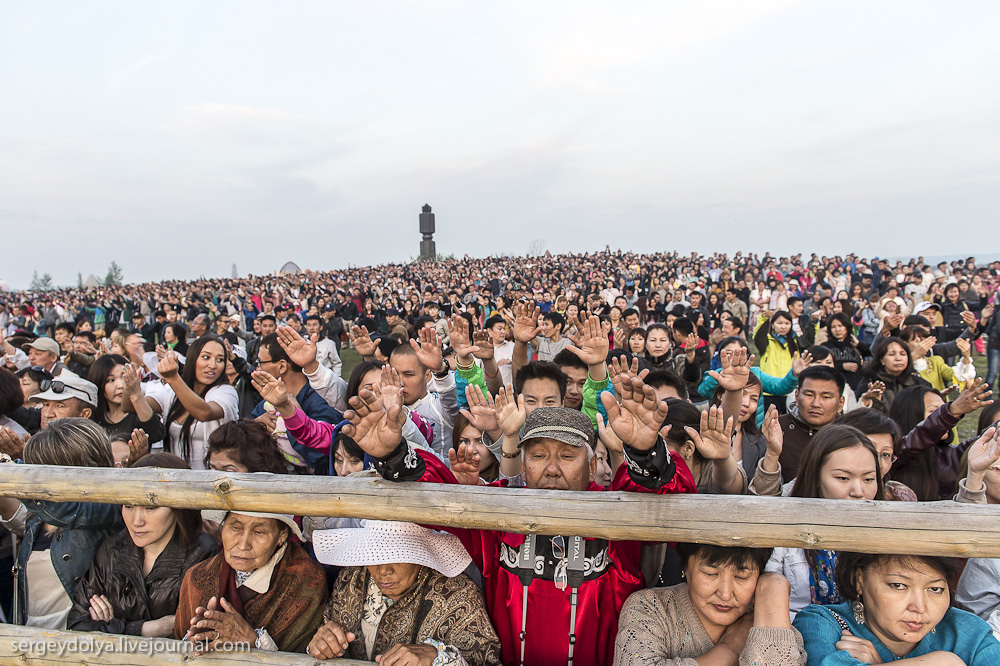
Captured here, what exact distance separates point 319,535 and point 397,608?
45 cm

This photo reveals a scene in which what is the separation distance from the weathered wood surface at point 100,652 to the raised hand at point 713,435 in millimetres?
1834

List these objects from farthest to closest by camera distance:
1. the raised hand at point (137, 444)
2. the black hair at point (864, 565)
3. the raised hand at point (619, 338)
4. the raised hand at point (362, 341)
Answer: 1. the raised hand at point (619, 338)
2. the raised hand at point (362, 341)
3. the raised hand at point (137, 444)
4. the black hair at point (864, 565)

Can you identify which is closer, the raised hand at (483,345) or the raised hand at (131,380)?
the raised hand at (131,380)

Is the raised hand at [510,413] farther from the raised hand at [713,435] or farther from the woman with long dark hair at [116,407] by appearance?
the woman with long dark hair at [116,407]

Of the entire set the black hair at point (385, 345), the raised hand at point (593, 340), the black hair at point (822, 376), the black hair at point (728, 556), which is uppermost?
the raised hand at point (593, 340)

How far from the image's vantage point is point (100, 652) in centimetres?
241

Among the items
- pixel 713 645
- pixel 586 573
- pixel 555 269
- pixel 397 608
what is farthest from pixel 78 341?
pixel 555 269

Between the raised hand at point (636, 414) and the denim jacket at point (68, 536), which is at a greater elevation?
the raised hand at point (636, 414)

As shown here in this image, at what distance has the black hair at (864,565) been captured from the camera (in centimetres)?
201

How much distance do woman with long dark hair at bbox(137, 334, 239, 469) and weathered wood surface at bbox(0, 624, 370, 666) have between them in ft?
5.71

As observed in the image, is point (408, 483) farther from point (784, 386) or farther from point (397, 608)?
point (784, 386)

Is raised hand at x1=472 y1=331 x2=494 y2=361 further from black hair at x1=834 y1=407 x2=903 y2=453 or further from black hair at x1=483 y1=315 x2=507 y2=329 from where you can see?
black hair at x1=834 y1=407 x2=903 y2=453

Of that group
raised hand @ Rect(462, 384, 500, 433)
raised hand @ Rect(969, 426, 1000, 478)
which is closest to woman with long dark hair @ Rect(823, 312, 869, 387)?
raised hand @ Rect(969, 426, 1000, 478)

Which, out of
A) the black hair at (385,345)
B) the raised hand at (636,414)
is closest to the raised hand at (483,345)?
the black hair at (385,345)
